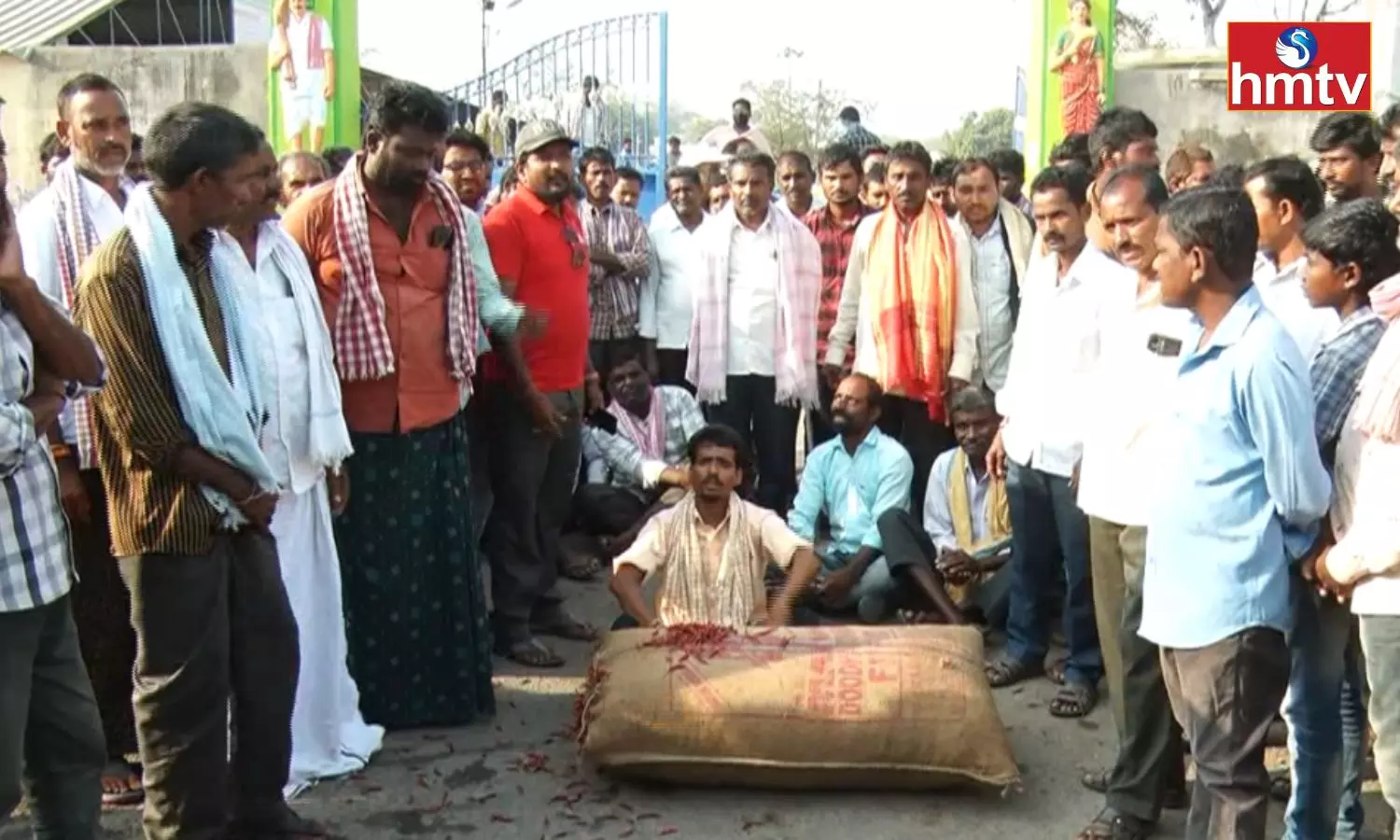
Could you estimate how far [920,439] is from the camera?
247 inches

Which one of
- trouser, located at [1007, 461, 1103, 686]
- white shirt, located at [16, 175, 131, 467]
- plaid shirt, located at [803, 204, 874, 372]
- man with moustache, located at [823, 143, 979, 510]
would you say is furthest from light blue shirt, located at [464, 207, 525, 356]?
plaid shirt, located at [803, 204, 874, 372]

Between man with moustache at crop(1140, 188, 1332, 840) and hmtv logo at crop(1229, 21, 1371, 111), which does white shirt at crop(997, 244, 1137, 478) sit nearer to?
man with moustache at crop(1140, 188, 1332, 840)

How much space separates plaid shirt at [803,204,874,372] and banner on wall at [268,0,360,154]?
20.7 ft

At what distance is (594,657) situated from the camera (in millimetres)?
4273

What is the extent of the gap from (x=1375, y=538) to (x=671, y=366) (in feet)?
16.4

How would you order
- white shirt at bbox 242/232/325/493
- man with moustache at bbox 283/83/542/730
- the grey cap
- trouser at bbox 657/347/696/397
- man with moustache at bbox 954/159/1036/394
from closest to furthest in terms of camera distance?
1. white shirt at bbox 242/232/325/493
2. man with moustache at bbox 283/83/542/730
3. the grey cap
4. man with moustache at bbox 954/159/1036/394
5. trouser at bbox 657/347/696/397

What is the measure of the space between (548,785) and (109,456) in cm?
168

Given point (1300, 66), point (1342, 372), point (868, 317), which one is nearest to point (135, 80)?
point (868, 317)

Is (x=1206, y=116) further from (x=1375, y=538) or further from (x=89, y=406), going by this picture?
(x=89, y=406)

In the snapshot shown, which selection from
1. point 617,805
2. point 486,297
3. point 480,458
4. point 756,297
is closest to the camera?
point 617,805

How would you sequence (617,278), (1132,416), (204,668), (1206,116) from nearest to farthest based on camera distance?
1. (204,668)
2. (1132,416)
3. (617,278)
4. (1206,116)

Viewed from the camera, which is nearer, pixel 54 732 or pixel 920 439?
pixel 54 732

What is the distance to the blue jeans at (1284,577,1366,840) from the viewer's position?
3213mm

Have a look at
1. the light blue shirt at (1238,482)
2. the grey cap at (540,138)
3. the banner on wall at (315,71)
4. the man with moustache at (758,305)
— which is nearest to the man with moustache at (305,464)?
the grey cap at (540,138)
